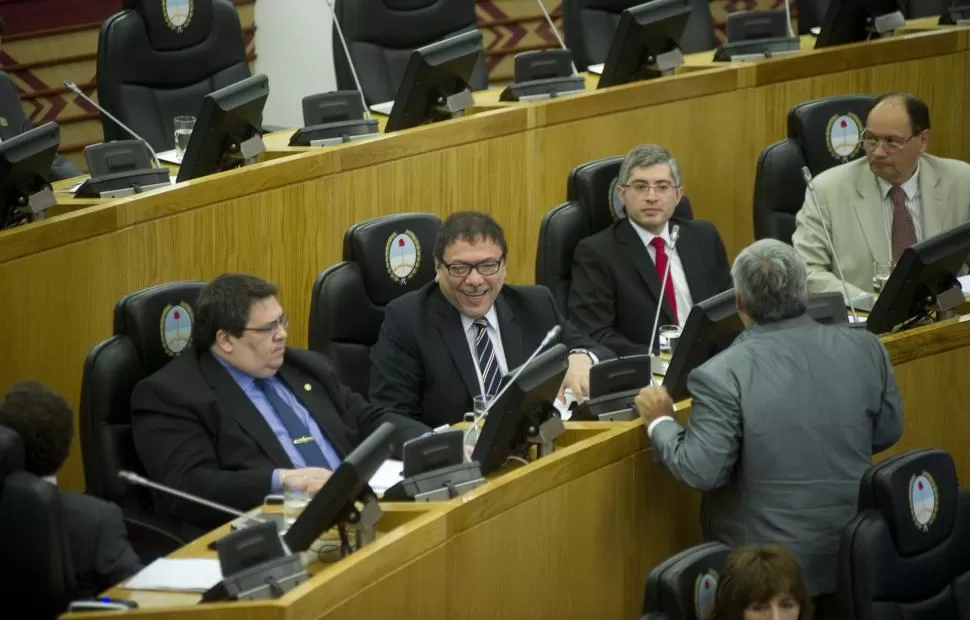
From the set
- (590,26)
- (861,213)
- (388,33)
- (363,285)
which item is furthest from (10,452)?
(590,26)

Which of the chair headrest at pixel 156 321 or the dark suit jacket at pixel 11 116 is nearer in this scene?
the chair headrest at pixel 156 321

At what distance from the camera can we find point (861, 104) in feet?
15.8

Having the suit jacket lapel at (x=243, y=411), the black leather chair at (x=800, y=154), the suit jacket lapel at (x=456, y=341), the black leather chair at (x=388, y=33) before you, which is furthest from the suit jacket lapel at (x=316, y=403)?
the black leather chair at (x=388, y=33)

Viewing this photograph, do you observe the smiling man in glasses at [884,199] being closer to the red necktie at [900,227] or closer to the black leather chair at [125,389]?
the red necktie at [900,227]

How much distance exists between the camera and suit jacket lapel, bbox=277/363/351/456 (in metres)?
3.34

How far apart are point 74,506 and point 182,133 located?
2101 mm

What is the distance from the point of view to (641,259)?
4.14 m

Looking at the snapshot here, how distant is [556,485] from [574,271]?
122cm

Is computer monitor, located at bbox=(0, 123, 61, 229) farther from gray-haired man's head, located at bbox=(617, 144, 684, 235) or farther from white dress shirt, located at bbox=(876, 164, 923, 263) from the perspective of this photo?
white dress shirt, located at bbox=(876, 164, 923, 263)

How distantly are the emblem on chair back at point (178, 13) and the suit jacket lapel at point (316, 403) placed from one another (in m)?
1.87

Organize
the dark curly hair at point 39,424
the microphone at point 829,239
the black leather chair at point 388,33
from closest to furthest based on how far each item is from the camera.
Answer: the dark curly hair at point 39,424, the microphone at point 829,239, the black leather chair at point 388,33

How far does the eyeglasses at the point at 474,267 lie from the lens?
3.54 m

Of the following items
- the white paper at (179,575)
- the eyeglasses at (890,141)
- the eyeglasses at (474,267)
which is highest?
the eyeglasses at (890,141)

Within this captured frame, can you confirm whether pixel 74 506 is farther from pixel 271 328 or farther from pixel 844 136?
pixel 844 136
